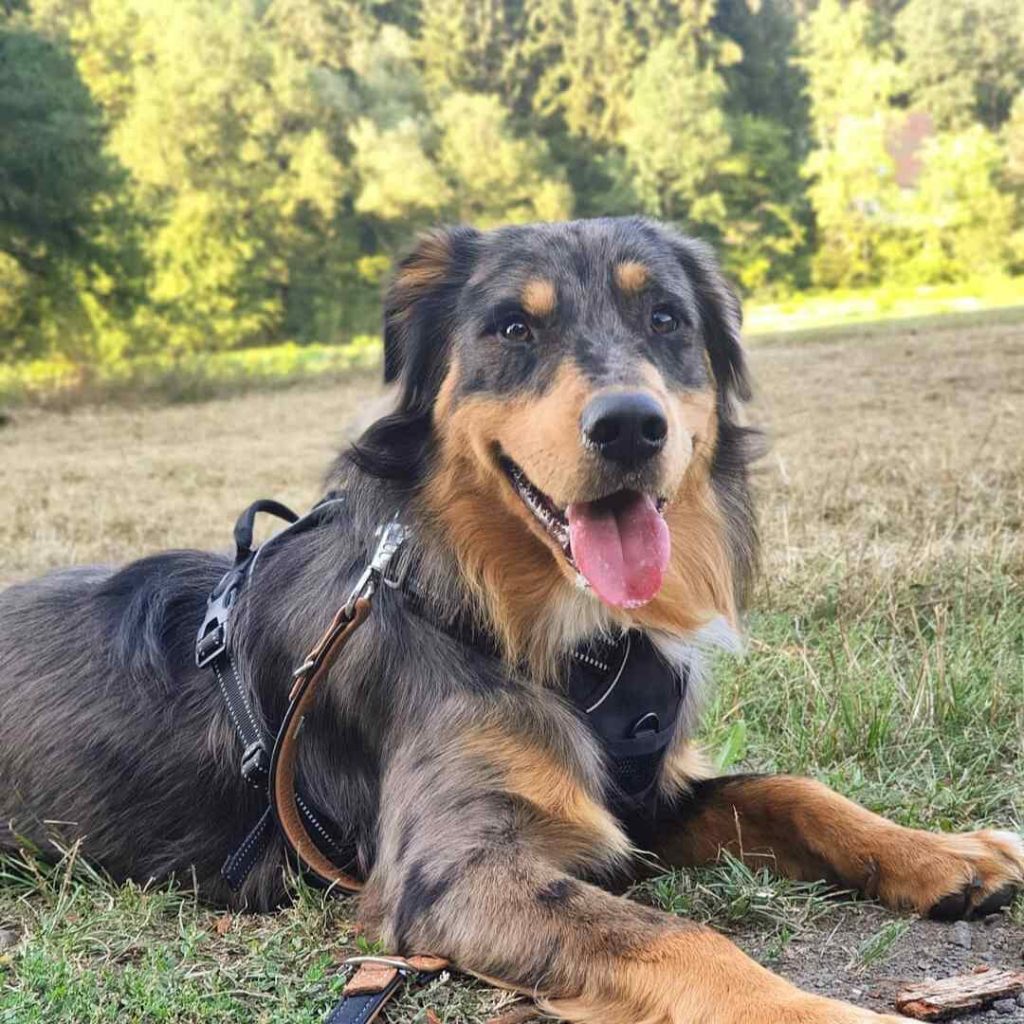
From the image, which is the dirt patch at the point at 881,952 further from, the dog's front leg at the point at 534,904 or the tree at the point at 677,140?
the tree at the point at 677,140

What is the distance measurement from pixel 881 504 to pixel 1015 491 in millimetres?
741

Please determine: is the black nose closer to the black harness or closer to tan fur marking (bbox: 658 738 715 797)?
the black harness

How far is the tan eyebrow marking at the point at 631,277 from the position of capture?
3.24 meters

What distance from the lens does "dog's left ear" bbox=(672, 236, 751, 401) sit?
3.57 meters

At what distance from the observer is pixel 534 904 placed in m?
2.48

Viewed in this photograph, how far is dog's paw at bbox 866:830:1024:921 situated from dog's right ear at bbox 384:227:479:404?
5.72 feet

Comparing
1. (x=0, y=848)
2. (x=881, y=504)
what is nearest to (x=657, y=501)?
(x=0, y=848)

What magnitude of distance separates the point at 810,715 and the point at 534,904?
6.26 ft

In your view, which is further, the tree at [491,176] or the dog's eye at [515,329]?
the tree at [491,176]

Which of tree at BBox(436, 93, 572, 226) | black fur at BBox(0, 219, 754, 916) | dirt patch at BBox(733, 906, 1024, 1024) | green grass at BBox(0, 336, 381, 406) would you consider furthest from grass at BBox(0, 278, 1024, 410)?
dirt patch at BBox(733, 906, 1024, 1024)

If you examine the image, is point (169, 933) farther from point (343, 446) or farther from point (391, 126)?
point (391, 126)

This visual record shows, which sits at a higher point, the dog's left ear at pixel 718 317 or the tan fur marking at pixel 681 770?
the dog's left ear at pixel 718 317

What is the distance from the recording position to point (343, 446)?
140 inches

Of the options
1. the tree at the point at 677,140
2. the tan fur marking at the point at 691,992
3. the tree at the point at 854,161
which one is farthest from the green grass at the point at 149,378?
the tan fur marking at the point at 691,992
